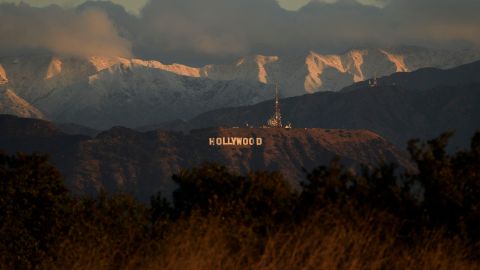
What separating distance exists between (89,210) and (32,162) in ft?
16.5

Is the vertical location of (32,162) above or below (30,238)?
above

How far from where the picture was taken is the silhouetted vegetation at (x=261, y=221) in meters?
17.0

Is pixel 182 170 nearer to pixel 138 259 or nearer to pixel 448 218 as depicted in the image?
Answer: pixel 448 218

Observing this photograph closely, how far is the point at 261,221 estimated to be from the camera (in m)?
26.0

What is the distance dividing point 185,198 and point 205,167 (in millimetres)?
1384

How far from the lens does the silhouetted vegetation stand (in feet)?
55.8

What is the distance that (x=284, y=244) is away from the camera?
56.4 feet

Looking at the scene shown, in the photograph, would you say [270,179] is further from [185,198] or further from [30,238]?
[30,238]

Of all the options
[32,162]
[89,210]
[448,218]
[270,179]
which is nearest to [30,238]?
[89,210]

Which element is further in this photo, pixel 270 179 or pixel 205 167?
pixel 205 167

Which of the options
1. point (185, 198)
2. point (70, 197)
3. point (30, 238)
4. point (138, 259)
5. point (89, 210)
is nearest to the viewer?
point (138, 259)

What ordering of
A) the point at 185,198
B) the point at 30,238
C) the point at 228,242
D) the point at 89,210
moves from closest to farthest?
1. the point at 228,242
2. the point at 30,238
3. the point at 89,210
4. the point at 185,198

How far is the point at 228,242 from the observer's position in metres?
19.3

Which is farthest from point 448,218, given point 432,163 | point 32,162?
point 32,162
